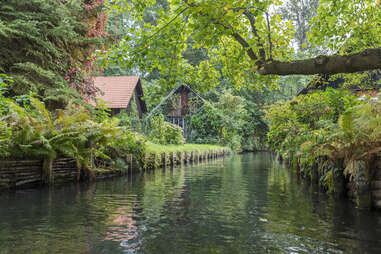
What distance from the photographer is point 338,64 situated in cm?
441

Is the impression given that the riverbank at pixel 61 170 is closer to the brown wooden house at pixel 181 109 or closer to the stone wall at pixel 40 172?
the stone wall at pixel 40 172

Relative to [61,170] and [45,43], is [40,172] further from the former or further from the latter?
[45,43]

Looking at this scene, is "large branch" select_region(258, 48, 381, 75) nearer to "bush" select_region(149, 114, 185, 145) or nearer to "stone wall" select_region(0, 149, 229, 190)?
"stone wall" select_region(0, 149, 229, 190)

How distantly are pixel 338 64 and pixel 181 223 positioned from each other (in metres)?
3.20

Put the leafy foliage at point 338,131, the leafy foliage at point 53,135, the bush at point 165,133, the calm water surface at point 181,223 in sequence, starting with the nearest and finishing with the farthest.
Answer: the calm water surface at point 181,223 → the leafy foliage at point 338,131 → the leafy foliage at point 53,135 → the bush at point 165,133

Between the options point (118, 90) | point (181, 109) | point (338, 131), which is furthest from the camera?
point (181, 109)

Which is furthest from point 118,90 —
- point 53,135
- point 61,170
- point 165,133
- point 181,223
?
point 181,223

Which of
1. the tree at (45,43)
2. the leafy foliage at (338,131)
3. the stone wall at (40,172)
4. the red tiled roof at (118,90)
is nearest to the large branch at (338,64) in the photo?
the leafy foliage at (338,131)

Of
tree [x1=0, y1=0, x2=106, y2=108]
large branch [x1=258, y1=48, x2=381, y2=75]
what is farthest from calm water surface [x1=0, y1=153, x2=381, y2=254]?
tree [x1=0, y1=0, x2=106, y2=108]

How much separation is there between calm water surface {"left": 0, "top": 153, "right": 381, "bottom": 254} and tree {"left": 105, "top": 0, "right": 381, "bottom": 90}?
234cm

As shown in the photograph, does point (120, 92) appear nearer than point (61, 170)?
No

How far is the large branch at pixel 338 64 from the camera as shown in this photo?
13.8 feet

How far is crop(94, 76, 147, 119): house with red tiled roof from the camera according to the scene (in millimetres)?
27219

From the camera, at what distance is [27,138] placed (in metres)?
8.02
